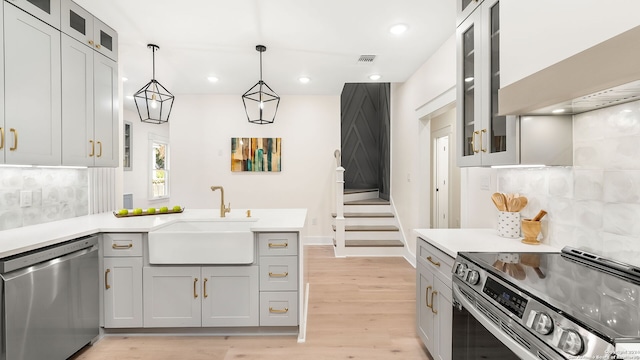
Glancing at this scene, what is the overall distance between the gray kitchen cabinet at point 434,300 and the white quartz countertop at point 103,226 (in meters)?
0.92

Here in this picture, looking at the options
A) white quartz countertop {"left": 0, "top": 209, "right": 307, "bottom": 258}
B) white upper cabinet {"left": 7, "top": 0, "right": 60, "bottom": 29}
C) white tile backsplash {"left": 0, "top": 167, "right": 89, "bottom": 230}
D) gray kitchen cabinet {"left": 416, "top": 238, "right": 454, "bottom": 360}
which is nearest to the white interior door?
white quartz countertop {"left": 0, "top": 209, "right": 307, "bottom": 258}

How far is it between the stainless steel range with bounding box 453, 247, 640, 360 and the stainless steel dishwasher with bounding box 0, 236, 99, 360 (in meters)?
2.31

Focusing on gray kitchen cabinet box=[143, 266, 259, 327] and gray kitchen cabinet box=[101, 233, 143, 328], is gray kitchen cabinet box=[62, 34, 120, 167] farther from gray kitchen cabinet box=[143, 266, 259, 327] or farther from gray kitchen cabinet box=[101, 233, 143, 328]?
gray kitchen cabinet box=[143, 266, 259, 327]

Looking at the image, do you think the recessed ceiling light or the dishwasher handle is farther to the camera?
the recessed ceiling light

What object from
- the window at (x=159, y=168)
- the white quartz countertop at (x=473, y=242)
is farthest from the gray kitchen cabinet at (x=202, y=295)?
the window at (x=159, y=168)

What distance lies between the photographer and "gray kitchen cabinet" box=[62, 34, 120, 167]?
7.88ft

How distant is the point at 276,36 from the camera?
9.95 feet

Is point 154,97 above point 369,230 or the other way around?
above

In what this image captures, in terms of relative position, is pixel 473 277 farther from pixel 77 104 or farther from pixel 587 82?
pixel 77 104

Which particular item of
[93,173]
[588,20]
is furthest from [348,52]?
[93,173]

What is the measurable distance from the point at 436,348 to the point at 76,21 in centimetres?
353

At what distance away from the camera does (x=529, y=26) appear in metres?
1.42

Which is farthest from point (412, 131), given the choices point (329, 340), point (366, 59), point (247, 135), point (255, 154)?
point (329, 340)

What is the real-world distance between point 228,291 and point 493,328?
71.0 inches
